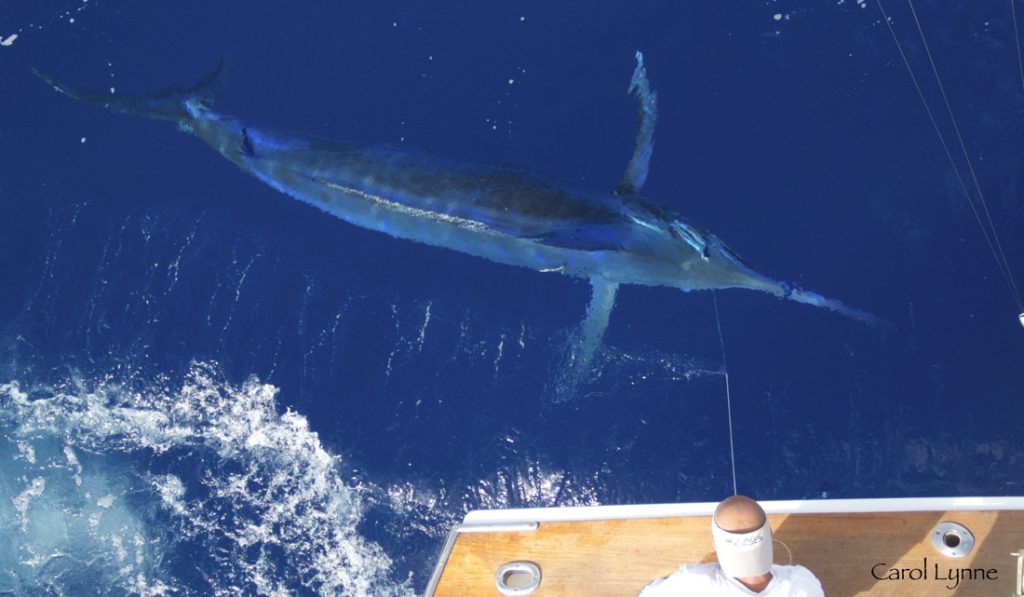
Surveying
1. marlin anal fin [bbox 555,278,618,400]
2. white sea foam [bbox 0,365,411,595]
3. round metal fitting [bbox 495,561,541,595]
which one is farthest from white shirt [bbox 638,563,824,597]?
white sea foam [bbox 0,365,411,595]

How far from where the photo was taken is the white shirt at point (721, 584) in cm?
477

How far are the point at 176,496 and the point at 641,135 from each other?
6152 mm

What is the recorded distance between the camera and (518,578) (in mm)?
6527

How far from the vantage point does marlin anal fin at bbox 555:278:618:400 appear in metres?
8.90

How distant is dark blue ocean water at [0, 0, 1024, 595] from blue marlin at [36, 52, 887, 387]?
25cm

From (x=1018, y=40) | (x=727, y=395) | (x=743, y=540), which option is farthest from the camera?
(x=1018, y=40)

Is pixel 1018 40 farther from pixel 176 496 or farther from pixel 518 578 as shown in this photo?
pixel 176 496

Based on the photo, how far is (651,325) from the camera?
9000 mm

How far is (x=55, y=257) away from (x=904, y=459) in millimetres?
9394

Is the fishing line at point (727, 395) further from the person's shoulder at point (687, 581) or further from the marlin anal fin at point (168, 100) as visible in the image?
the marlin anal fin at point (168, 100)

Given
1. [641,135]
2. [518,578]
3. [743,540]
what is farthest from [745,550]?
[641,135]

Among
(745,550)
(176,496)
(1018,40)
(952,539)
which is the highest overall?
(1018,40)

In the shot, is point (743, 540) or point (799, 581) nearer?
point (743, 540)

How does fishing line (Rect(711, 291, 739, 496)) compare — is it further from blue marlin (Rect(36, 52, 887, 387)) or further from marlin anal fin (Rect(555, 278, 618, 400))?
marlin anal fin (Rect(555, 278, 618, 400))
